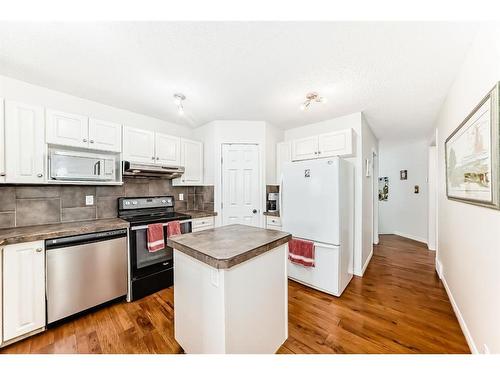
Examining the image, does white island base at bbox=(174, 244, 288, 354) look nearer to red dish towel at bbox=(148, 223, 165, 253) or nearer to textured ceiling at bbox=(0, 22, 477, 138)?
red dish towel at bbox=(148, 223, 165, 253)

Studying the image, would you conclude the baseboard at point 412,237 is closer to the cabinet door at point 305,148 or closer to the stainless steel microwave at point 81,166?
the cabinet door at point 305,148

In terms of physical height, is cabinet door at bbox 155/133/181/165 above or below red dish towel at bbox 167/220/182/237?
above

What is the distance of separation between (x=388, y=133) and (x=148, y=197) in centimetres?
439

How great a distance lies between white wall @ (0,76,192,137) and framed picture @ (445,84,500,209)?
135 inches

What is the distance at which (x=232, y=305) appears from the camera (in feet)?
3.80

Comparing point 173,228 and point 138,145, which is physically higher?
point 138,145

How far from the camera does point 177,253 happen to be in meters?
1.45

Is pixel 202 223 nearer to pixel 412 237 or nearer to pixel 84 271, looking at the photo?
pixel 84 271

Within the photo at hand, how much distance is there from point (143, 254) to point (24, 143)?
4.98ft

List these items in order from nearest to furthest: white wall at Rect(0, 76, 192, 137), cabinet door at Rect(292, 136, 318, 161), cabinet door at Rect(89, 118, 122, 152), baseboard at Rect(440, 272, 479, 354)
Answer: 1. baseboard at Rect(440, 272, 479, 354)
2. white wall at Rect(0, 76, 192, 137)
3. cabinet door at Rect(89, 118, 122, 152)
4. cabinet door at Rect(292, 136, 318, 161)

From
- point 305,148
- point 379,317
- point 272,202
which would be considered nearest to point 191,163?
point 272,202

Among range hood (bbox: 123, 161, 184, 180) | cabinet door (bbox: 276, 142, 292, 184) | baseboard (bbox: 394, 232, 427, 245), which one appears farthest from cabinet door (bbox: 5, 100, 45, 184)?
baseboard (bbox: 394, 232, 427, 245)

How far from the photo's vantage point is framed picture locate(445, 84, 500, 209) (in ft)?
3.57

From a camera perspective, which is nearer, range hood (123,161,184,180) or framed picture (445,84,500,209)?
framed picture (445,84,500,209)
